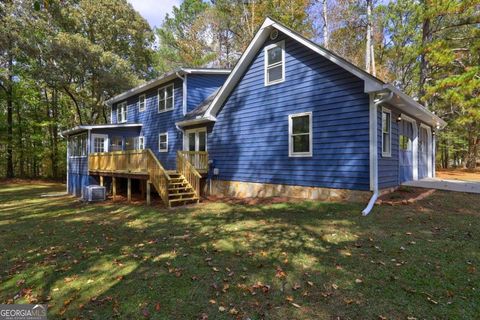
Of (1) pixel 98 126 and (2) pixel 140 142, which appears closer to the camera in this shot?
(1) pixel 98 126

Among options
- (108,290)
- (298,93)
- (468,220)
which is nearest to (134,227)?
(108,290)

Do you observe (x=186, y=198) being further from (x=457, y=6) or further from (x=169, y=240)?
(x=457, y=6)

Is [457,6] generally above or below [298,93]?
above

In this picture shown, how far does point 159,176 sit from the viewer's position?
9.95 meters

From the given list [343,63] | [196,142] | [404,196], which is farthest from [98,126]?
[404,196]

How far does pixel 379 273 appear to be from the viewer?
3768 millimetres

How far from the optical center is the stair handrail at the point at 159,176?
9.54 meters

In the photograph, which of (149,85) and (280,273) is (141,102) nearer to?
(149,85)

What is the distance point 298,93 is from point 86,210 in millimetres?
9049

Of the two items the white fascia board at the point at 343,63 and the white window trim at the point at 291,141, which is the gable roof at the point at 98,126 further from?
the white window trim at the point at 291,141

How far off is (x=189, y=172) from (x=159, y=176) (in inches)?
47.1

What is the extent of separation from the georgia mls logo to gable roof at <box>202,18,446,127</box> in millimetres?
8067

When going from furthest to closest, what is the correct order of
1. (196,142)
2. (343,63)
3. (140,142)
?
(140,142) < (196,142) < (343,63)

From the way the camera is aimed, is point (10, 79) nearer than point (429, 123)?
No
